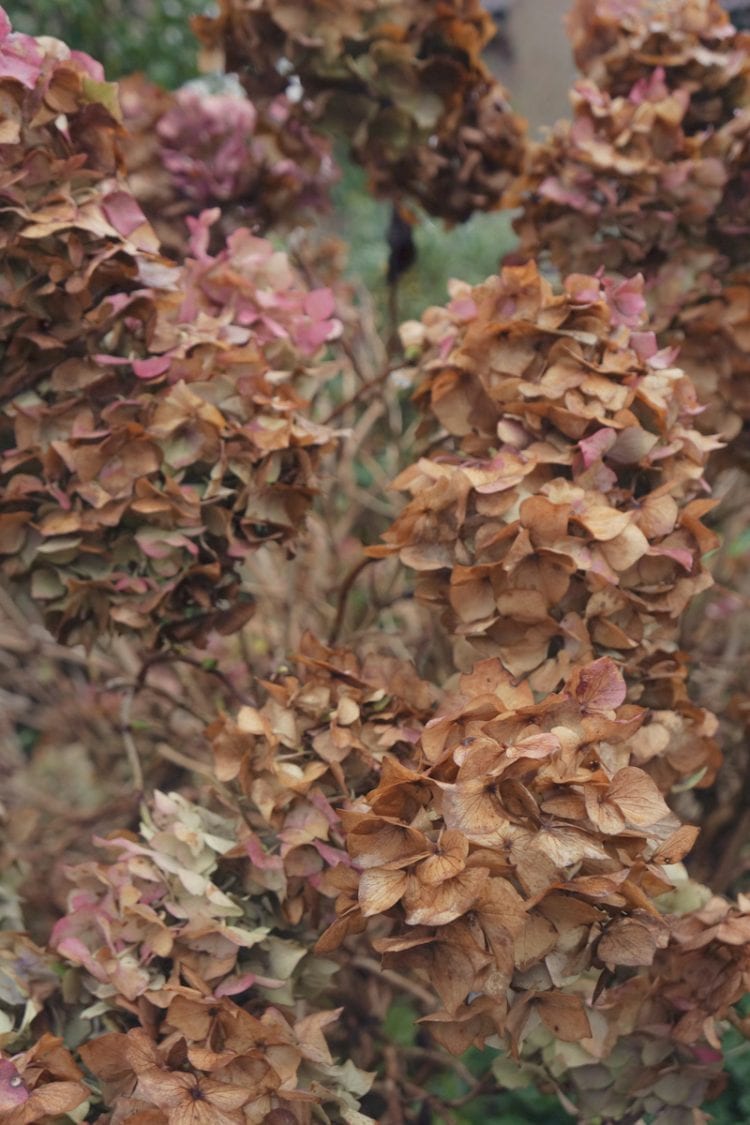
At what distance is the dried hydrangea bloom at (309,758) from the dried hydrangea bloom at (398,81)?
0.75 metres

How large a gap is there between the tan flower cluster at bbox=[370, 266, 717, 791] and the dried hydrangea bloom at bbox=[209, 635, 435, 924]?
0.09 m

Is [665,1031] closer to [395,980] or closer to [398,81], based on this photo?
[395,980]

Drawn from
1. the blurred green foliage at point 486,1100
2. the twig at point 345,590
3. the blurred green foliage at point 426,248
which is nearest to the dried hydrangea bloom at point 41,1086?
the twig at point 345,590

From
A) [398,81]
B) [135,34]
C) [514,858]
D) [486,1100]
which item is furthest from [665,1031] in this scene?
[135,34]

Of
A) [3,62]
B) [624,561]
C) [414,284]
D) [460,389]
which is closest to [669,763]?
[624,561]

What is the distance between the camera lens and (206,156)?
1.46m

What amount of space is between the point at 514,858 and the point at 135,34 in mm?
3229

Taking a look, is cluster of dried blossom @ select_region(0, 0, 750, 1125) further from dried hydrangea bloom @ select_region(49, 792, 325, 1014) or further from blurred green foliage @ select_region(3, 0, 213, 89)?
blurred green foliage @ select_region(3, 0, 213, 89)

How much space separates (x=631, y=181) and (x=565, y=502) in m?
0.52

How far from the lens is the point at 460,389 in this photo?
3.11ft

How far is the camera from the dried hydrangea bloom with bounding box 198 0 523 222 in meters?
1.26

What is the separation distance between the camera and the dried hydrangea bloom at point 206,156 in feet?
4.66

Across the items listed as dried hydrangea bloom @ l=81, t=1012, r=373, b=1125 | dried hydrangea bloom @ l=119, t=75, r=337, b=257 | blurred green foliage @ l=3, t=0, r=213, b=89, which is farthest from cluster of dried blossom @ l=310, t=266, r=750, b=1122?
blurred green foliage @ l=3, t=0, r=213, b=89

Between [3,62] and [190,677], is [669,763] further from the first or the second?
[190,677]
